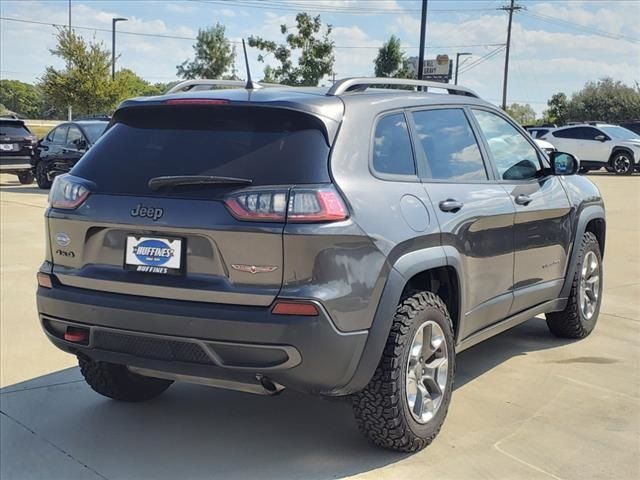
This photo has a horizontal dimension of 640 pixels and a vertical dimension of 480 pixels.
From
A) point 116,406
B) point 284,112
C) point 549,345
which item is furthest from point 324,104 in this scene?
point 549,345

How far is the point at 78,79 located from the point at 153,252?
29939 mm

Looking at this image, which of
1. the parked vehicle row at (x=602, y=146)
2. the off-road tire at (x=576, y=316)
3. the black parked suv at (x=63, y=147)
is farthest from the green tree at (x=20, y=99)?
the off-road tire at (x=576, y=316)

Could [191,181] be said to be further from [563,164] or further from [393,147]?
[563,164]

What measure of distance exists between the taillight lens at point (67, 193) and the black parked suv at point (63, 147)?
1265cm

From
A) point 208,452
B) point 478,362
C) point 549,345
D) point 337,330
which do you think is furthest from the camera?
point 549,345

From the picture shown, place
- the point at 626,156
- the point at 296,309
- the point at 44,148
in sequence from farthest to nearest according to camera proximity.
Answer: the point at 626,156 < the point at 44,148 < the point at 296,309

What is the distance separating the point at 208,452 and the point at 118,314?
902mm

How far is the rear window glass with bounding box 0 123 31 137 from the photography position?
1902 cm

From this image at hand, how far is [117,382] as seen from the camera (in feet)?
13.8

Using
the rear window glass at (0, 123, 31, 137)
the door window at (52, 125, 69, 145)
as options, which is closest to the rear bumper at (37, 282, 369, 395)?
the door window at (52, 125, 69, 145)

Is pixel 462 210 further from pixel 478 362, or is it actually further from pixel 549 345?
pixel 549 345

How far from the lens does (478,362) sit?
511 cm

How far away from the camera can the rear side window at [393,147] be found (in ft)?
11.7

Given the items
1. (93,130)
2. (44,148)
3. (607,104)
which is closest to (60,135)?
(44,148)
